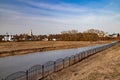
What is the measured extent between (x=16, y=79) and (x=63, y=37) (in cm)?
13126

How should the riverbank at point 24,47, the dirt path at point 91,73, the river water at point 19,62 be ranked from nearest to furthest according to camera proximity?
the dirt path at point 91,73
the river water at point 19,62
the riverbank at point 24,47

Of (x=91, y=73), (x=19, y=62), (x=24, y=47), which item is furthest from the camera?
(x=24, y=47)

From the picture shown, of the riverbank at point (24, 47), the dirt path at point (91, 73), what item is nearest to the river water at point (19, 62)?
the dirt path at point (91, 73)

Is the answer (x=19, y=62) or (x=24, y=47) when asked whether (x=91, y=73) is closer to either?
(x=19, y=62)

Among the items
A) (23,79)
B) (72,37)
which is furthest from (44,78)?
(72,37)

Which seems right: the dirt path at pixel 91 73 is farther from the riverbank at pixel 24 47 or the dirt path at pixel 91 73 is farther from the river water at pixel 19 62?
the riverbank at pixel 24 47

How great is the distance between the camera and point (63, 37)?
147 metres

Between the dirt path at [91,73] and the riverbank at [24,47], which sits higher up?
the dirt path at [91,73]

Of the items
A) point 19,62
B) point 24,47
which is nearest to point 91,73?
point 19,62

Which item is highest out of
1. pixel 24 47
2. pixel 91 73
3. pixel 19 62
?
pixel 91 73

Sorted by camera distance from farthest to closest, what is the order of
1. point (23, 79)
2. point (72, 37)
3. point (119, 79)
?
point (72, 37), point (23, 79), point (119, 79)

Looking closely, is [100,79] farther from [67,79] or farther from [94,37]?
[94,37]

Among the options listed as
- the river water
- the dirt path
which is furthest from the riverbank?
the dirt path

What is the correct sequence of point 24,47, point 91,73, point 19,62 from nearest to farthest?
1. point 91,73
2. point 19,62
3. point 24,47
